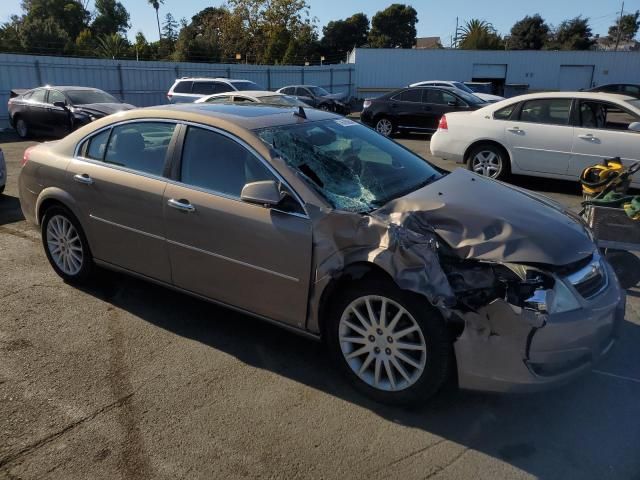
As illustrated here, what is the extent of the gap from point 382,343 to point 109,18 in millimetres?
79604

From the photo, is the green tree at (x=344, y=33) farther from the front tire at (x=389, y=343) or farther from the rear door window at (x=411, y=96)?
the front tire at (x=389, y=343)

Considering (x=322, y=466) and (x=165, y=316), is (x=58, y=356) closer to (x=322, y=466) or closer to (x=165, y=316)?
(x=165, y=316)

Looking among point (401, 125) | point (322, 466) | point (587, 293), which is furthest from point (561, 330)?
point (401, 125)

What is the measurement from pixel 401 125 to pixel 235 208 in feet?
42.4

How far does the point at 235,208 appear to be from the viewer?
137 inches

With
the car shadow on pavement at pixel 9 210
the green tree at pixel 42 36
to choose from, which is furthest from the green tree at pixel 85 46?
the car shadow on pavement at pixel 9 210

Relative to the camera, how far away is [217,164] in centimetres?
368

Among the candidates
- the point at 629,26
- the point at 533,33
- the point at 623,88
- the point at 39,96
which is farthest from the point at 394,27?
the point at 39,96

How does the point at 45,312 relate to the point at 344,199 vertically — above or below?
below

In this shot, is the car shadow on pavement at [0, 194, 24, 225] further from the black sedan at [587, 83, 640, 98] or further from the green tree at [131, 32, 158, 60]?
the green tree at [131, 32, 158, 60]

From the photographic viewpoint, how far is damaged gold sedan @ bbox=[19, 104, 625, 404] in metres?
2.80

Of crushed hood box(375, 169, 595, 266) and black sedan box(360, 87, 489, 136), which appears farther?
black sedan box(360, 87, 489, 136)

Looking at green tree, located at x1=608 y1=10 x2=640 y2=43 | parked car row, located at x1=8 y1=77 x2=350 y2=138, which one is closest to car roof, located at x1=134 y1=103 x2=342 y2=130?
parked car row, located at x1=8 y1=77 x2=350 y2=138

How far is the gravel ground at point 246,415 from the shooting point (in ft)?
8.74
